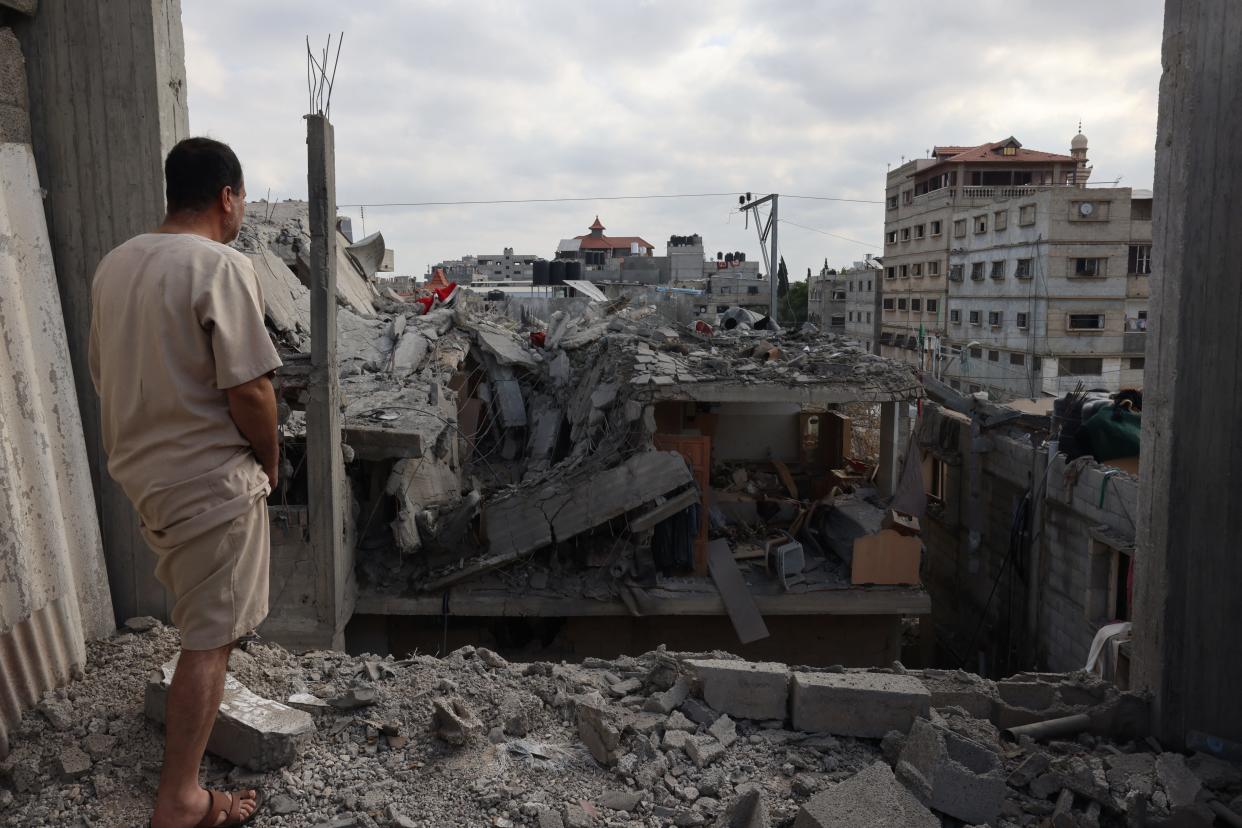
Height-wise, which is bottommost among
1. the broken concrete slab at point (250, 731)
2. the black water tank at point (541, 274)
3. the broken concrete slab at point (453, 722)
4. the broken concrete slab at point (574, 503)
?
the broken concrete slab at point (574, 503)

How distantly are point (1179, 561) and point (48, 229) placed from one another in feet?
14.2

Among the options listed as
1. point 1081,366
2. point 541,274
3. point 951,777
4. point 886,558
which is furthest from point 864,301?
point 951,777

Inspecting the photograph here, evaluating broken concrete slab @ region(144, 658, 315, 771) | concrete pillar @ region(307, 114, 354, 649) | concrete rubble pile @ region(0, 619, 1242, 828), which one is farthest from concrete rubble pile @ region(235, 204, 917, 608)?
broken concrete slab @ region(144, 658, 315, 771)

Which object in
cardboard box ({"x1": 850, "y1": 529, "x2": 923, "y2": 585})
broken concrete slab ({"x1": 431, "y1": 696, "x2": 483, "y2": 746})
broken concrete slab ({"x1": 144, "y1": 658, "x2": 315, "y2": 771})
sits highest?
broken concrete slab ({"x1": 144, "y1": 658, "x2": 315, "y2": 771})

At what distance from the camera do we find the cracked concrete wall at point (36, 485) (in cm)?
270

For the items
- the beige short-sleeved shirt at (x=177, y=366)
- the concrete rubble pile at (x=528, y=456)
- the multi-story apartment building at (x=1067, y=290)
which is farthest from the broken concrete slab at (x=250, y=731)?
the multi-story apartment building at (x=1067, y=290)

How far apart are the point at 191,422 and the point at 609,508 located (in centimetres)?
941

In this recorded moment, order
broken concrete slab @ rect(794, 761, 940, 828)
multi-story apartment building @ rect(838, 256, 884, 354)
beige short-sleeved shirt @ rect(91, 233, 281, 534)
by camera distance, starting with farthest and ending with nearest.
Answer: multi-story apartment building @ rect(838, 256, 884, 354)
broken concrete slab @ rect(794, 761, 940, 828)
beige short-sleeved shirt @ rect(91, 233, 281, 534)

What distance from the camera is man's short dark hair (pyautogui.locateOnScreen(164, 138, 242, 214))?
242 centimetres

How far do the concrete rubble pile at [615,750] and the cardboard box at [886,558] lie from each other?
8.62 m

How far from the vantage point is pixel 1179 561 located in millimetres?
3230

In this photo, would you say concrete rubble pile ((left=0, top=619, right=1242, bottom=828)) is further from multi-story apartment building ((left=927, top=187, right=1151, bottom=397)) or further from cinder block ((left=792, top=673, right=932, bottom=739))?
multi-story apartment building ((left=927, top=187, right=1151, bottom=397))

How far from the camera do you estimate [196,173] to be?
2.44 meters

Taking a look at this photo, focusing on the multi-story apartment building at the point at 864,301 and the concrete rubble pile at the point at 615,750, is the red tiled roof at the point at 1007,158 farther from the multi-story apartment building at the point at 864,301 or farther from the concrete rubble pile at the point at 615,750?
the concrete rubble pile at the point at 615,750
